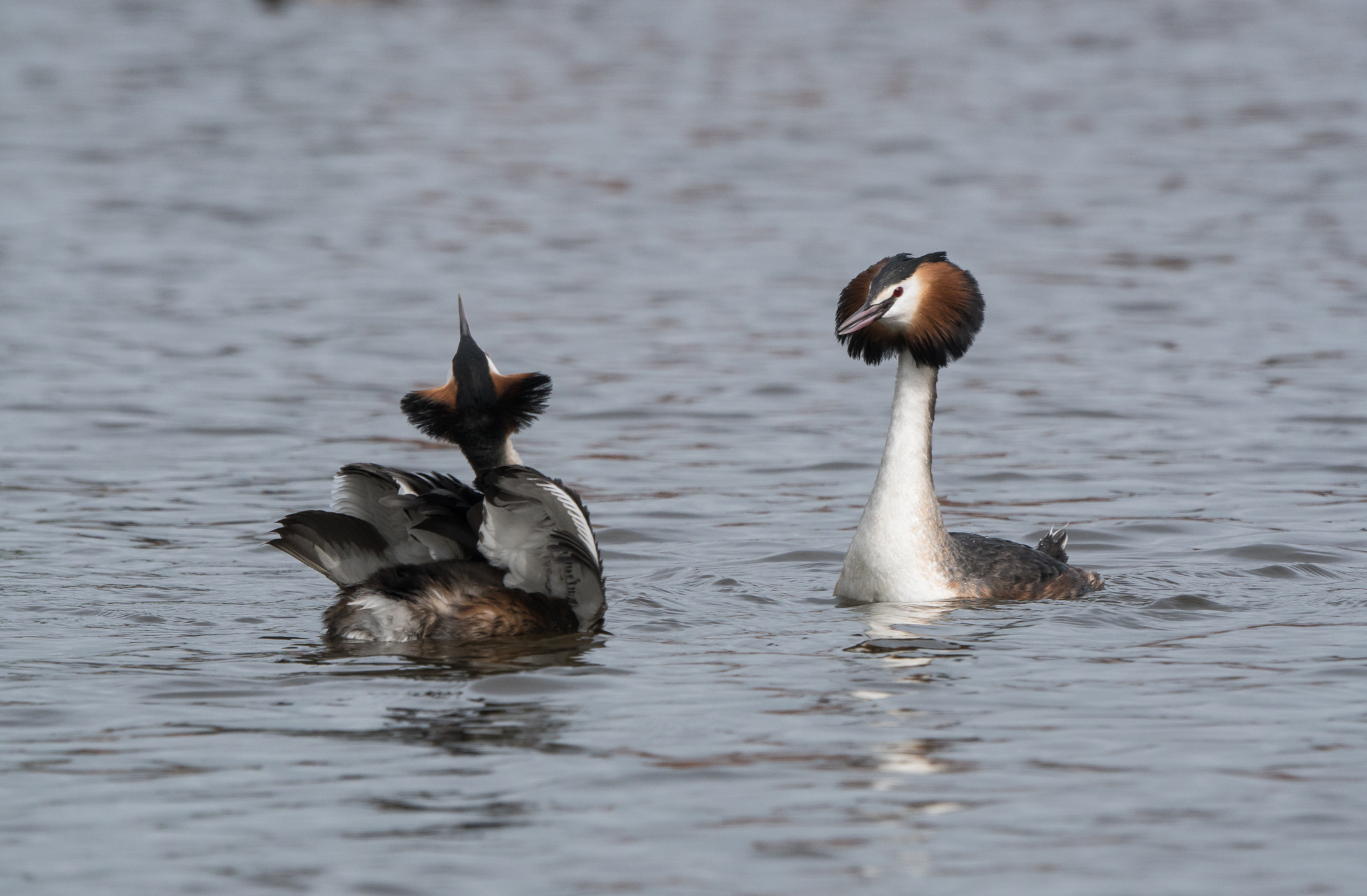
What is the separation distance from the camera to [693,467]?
12727 mm

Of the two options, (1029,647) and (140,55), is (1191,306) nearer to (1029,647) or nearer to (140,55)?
(1029,647)

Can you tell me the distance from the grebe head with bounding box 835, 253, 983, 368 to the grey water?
1.22m

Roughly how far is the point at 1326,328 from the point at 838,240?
18.0 feet

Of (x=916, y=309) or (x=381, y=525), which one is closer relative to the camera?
(x=381, y=525)

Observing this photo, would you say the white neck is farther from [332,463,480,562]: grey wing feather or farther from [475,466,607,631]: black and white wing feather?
[332,463,480,562]: grey wing feather

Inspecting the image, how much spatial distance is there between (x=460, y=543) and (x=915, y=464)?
2168 mm

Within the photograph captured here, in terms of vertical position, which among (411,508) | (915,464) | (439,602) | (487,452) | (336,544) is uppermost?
(915,464)

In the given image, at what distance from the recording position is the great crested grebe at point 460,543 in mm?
8133

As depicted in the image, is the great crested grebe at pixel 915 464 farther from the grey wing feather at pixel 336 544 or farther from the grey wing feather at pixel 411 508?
the grey wing feather at pixel 336 544

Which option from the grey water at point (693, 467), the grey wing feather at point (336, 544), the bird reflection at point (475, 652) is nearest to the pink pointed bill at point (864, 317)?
the grey water at point (693, 467)

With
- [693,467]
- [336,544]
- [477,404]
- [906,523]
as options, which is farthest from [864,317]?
[693,467]

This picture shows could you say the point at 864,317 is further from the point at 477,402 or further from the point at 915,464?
the point at 477,402

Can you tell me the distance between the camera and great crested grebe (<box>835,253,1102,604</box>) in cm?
906

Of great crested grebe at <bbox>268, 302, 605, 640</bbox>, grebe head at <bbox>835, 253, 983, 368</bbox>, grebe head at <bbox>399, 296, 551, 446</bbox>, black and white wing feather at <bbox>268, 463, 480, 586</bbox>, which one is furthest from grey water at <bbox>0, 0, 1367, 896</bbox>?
grebe head at <bbox>835, 253, 983, 368</bbox>
